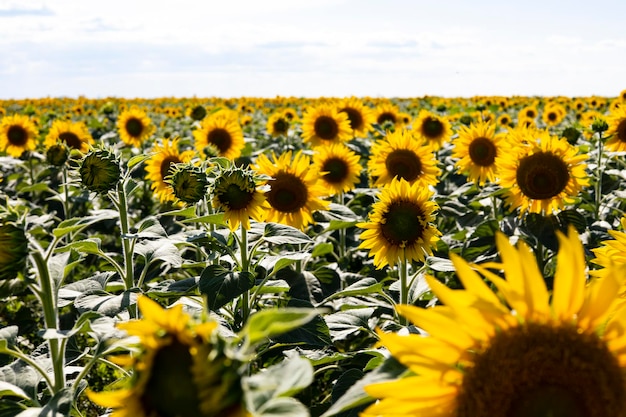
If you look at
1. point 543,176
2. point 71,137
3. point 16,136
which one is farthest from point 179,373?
point 16,136

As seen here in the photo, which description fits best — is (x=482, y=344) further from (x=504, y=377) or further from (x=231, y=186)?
(x=231, y=186)

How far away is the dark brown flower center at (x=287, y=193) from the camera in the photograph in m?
3.77

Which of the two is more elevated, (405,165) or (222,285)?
(405,165)

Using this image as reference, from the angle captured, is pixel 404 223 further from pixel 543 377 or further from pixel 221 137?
pixel 221 137

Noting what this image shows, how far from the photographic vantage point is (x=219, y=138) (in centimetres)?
634

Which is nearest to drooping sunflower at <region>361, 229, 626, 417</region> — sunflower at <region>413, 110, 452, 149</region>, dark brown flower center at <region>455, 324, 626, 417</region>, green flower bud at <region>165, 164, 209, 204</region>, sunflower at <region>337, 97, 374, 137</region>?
dark brown flower center at <region>455, 324, 626, 417</region>

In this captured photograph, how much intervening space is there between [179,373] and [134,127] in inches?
273

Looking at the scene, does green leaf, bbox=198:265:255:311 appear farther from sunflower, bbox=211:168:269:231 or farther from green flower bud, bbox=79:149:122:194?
green flower bud, bbox=79:149:122:194

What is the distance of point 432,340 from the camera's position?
1.20 m

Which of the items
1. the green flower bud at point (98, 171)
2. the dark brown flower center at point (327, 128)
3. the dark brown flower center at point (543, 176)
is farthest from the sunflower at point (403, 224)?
the dark brown flower center at point (327, 128)

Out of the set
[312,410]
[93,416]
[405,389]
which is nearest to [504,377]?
[405,389]

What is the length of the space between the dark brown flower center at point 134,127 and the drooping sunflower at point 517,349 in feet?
22.5

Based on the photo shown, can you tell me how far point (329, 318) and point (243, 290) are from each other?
46 cm

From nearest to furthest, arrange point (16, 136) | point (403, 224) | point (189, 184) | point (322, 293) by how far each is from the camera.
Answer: point (189, 184)
point (403, 224)
point (322, 293)
point (16, 136)
